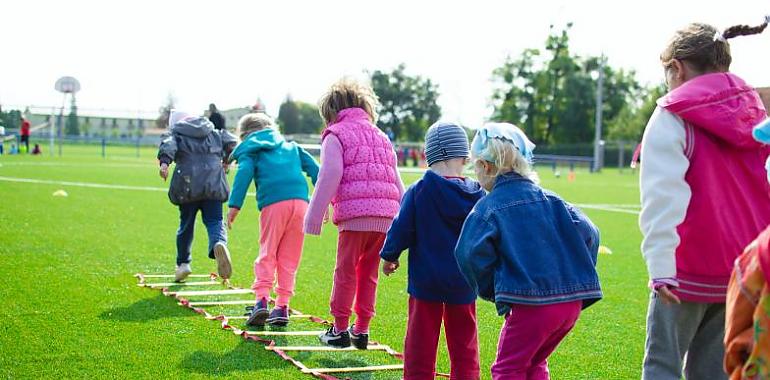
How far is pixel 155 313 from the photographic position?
6.59m

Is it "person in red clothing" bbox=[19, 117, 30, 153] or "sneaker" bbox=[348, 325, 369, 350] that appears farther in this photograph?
"person in red clothing" bbox=[19, 117, 30, 153]

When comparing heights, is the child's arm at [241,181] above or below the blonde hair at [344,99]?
below

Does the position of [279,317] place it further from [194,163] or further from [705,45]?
[705,45]

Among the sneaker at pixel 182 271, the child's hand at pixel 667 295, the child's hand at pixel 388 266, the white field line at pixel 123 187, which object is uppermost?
the child's hand at pixel 667 295

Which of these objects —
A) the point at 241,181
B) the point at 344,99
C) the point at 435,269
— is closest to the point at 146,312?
the point at 241,181

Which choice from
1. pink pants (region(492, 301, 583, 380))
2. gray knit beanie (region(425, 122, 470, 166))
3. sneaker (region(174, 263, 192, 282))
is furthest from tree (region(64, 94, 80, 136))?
pink pants (region(492, 301, 583, 380))

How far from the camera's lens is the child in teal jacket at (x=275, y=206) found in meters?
6.53

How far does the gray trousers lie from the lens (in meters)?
3.48

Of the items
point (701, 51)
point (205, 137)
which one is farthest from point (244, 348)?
point (701, 51)

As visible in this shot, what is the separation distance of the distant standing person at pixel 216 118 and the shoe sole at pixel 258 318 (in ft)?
10.4

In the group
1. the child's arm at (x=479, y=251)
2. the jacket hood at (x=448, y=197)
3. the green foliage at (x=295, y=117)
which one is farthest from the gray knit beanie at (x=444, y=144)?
the green foliage at (x=295, y=117)

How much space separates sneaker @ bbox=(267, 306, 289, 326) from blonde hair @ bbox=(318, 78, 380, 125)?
1.50 meters

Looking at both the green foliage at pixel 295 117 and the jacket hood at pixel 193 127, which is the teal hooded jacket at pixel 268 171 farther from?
the green foliage at pixel 295 117

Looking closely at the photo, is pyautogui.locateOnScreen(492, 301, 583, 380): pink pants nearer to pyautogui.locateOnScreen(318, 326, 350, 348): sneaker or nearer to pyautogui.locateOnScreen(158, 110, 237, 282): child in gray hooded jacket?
pyautogui.locateOnScreen(318, 326, 350, 348): sneaker
